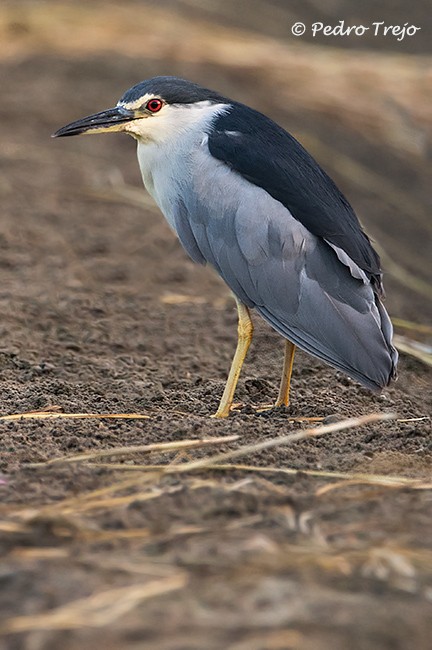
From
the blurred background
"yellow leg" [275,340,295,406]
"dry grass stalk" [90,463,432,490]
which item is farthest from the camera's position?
the blurred background

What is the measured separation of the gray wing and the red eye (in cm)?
43

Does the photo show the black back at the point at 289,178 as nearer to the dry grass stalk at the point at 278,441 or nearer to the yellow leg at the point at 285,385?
the yellow leg at the point at 285,385

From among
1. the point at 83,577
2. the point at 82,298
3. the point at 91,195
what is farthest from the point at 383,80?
the point at 83,577

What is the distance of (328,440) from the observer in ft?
10.3

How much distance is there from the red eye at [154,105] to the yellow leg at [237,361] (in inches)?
38.8

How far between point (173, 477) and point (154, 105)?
1795 millimetres

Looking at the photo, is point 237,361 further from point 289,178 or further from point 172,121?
point 172,121

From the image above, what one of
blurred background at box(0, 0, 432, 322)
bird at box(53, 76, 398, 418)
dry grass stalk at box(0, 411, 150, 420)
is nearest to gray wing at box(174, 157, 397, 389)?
bird at box(53, 76, 398, 418)

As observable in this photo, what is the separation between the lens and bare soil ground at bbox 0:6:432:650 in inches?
75.4

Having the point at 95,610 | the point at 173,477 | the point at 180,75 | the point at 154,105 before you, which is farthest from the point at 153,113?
the point at 180,75

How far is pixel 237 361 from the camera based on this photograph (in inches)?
140

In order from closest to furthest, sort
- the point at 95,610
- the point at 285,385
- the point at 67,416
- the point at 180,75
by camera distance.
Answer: the point at 95,610 → the point at 67,416 → the point at 285,385 → the point at 180,75

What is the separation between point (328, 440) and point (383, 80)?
22.0 feet

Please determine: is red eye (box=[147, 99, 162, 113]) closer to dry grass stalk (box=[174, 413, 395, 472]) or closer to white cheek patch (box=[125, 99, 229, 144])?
white cheek patch (box=[125, 99, 229, 144])
